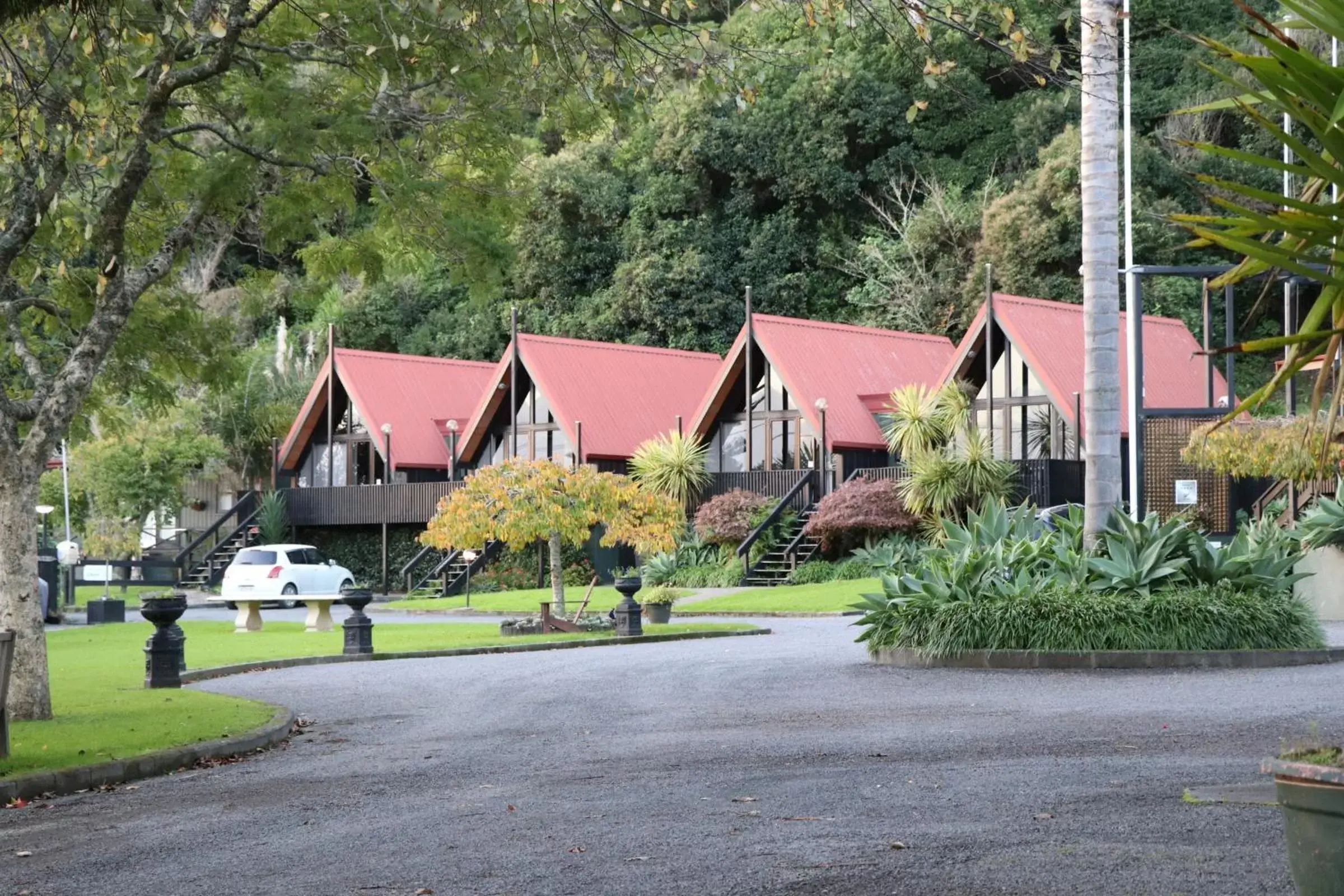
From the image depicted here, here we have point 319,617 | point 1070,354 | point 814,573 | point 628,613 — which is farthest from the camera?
point 1070,354

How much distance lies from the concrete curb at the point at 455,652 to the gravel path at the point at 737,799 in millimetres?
5161

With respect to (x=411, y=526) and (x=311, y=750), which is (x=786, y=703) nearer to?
(x=311, y=750)

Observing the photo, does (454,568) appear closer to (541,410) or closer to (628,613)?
(541,410)

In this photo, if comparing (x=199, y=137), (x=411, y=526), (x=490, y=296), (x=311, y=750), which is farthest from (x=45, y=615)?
(x=311, y=750)

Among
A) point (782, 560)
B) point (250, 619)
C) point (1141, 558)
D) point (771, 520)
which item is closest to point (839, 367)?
point (771, 520)

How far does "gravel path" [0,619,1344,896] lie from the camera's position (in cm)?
732

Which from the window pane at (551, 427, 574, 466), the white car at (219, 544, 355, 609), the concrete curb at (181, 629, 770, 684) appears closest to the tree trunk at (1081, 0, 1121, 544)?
the concrete curb at (181, 629, 770, 684)

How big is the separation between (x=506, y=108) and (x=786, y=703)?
593 centimetres

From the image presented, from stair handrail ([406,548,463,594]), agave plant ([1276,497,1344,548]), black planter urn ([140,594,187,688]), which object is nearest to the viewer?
black planter urn ([140,594,187,688])

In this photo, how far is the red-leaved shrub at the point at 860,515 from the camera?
129 ft

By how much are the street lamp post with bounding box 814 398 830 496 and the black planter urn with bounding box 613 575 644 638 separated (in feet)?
55.0

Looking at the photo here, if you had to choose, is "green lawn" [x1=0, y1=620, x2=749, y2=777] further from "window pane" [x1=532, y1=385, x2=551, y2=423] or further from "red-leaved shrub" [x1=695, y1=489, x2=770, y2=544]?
"window pane" [x1=532, y1=385, x2=551, y2=423]

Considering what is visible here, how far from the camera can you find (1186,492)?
3638cm

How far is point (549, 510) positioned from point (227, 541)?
25675mm
